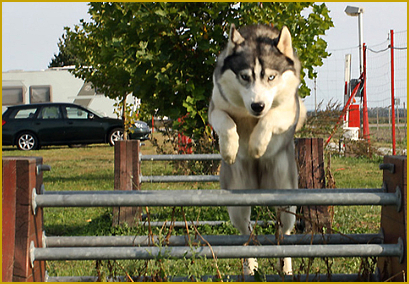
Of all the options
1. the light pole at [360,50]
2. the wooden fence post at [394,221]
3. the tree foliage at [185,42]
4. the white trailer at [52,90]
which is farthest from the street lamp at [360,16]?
the white trailer at [52,90]

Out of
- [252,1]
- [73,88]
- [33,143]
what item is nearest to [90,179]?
[252,1]

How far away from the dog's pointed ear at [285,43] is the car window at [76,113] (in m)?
15.2

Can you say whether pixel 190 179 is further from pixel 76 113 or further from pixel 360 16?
pixel 76 113

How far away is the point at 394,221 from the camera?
8.47 feet

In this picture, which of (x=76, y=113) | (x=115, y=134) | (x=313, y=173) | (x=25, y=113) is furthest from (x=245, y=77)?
(x=25, y=113)

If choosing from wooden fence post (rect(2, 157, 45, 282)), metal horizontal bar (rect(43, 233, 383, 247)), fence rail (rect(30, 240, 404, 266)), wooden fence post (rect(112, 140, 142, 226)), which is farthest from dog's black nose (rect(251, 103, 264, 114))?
wooden fence post (rect(112, 140, 142, 226))

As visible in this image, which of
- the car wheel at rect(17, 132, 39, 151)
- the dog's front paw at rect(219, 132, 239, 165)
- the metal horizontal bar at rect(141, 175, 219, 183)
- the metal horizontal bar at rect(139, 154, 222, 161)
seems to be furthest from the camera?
the car wheel at rect(17, 132, 39, 151)

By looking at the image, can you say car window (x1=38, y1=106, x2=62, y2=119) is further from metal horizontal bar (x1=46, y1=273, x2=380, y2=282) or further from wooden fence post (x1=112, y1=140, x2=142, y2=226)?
metal horizontal bar (x1=46, y1=273, x2=380, y2=282)

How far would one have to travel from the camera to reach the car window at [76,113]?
18.0 m

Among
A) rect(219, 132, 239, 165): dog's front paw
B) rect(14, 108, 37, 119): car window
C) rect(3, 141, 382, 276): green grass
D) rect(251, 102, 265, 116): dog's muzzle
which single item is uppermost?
rect(14, 108, 37, 119): car window

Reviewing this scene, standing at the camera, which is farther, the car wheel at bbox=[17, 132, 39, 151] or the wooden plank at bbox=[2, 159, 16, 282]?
the car wheel at bbox=[17, 132, 39, 151]

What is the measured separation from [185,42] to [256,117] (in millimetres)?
3011

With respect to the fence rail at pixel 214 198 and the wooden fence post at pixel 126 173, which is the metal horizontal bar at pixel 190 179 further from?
the fence rail at pixel 214 198

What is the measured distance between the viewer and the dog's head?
3.29 meters
